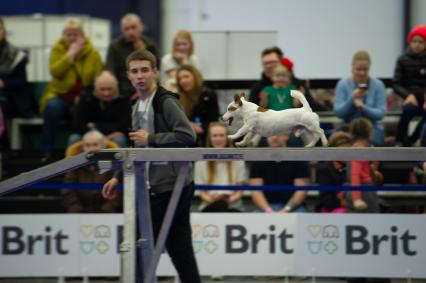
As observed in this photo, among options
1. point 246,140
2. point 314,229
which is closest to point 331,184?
point 314,229

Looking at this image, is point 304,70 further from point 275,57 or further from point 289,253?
point 289,253

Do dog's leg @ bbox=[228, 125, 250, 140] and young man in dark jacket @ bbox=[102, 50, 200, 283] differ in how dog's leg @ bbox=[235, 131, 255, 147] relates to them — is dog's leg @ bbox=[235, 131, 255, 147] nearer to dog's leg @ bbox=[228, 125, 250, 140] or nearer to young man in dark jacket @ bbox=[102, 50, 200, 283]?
dog's leg @ bbox=[228, 125, 250, 140]

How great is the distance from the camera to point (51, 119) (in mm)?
9766

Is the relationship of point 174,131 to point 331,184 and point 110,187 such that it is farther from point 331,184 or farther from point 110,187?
point 331,184

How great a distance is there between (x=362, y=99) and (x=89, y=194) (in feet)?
8.19

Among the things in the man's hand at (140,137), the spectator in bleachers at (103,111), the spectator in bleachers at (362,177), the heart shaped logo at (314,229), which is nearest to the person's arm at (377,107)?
the spectator in bleachers at (362,177)

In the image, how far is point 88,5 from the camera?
15297mm

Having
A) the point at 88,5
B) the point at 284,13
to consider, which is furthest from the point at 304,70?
the point at 88,5

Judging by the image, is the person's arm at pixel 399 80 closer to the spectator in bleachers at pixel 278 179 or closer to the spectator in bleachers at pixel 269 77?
the spectator in bleachers at pixel 269 77

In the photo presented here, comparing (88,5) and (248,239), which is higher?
(88,5)

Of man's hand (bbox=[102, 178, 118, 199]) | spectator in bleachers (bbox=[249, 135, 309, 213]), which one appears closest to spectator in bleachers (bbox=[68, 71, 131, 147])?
spectator in bleachers (bbox=[249, 135, 309, 213])

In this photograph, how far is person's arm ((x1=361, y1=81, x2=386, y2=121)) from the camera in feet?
28.7

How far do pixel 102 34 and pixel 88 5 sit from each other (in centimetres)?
209

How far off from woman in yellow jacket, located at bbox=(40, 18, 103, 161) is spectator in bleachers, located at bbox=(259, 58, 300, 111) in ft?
7.06
